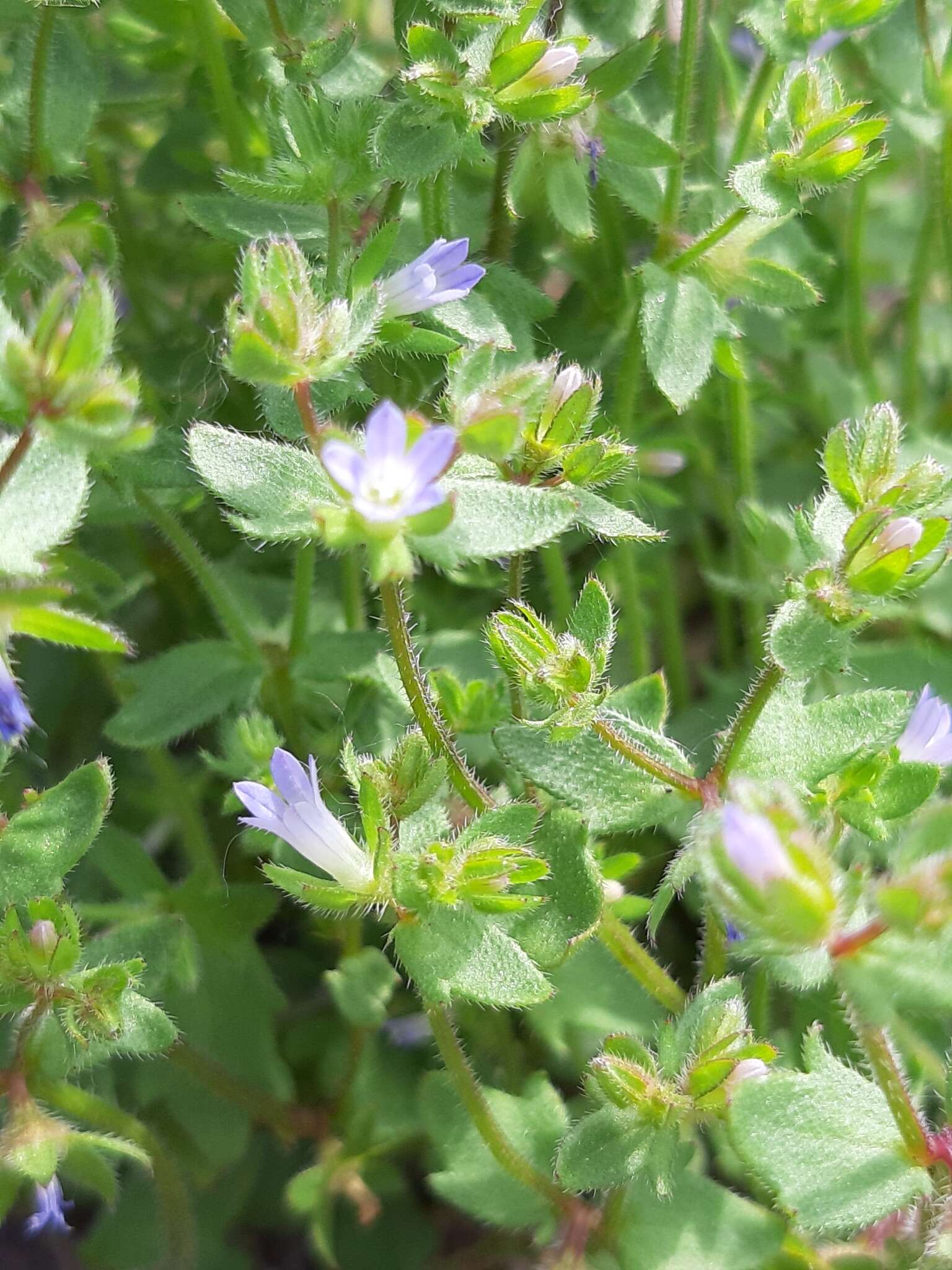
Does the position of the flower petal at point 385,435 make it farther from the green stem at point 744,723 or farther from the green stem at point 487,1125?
the green stem at point 487,1125

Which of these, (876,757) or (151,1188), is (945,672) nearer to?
(876,757)

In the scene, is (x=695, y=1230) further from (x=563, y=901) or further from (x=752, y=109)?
(x=752, y=109)

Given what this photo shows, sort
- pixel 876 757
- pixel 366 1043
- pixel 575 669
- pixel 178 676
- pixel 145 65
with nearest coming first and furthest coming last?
pixel 575 669 → pixel 876 757 → pixel 178 676 → pixel 366 1043 → pixel 145 65

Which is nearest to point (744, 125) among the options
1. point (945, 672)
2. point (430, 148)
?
point (430, 148)

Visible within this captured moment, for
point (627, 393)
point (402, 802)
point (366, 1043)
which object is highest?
point (627, 393)

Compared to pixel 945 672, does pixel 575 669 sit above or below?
above

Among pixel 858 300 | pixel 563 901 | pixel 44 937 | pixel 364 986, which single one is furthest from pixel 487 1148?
pixel 858 300

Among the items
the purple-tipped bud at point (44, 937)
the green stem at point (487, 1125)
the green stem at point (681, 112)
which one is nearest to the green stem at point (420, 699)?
the green stem at point (487, 1125)

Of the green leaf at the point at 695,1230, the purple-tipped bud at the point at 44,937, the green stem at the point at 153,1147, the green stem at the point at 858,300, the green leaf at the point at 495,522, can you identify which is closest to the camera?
the green leaf at the point at 495,522

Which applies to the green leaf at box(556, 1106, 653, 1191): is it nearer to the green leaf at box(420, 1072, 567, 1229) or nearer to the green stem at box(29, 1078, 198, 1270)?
the green leaf at box(420, 1072, 567, 1229)
